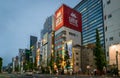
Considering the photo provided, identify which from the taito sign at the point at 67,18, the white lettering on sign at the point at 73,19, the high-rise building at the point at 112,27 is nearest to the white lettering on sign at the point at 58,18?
the taito sign at the point at 67,18

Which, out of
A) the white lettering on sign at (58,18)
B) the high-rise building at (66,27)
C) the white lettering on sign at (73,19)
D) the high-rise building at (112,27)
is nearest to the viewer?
the high-rise building at (112,27)

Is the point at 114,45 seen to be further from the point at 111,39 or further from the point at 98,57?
the point at 98,57

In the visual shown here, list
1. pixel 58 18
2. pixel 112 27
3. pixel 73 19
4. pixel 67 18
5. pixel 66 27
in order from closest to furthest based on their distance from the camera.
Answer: pixel 112 27, pixel 66 27, pixel 67 18, pixel 58 18, pixel 73 19

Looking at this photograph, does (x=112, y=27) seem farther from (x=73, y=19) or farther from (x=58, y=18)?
(x=58, y=18)

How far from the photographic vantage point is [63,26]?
420 feet

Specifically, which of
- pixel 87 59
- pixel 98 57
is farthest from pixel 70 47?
pixel 98 57

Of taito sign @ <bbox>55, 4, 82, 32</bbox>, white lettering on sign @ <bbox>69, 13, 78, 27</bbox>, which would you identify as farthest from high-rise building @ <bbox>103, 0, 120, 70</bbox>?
white lettering on sign @ <bbox>69, 13, 78, 27</bbox>

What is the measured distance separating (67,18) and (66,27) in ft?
17.1

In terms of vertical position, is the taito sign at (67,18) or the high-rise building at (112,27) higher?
the taito sign at (67,18)

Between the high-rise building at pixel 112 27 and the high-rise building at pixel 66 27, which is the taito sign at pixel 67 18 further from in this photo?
the high-rise building at pixel 112 27

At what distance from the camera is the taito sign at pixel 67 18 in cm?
12850

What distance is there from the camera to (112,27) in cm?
6875

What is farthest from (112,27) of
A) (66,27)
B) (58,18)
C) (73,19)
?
(58,18)

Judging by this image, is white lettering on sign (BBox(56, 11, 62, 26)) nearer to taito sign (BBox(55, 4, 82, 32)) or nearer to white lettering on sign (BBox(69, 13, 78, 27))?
taito sign (BBox(55, 4, 82, 32))
